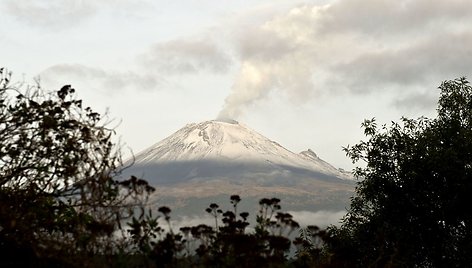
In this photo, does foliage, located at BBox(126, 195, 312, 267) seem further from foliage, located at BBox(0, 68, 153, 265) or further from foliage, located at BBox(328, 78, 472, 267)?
foliage, located at BBox(328, 78, 472, 267)

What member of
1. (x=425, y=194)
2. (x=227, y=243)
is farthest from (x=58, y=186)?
(x=425, y=194)

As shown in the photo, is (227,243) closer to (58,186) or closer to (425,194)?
(58,186)

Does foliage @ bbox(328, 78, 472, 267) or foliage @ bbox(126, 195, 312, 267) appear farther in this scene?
foliage @ bbox(328, 78, 472, 267)

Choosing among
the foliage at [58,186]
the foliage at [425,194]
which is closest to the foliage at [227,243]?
the foliage at [58,186]

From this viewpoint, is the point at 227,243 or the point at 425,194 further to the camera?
the point at 425,194

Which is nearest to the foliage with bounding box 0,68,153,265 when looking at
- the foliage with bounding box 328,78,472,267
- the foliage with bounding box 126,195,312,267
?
the foliage with bounding box 126,195,312,267

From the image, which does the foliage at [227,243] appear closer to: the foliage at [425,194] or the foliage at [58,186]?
the foliage at [58,186]

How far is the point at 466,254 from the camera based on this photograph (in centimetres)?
2469

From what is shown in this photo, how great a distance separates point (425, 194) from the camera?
1000 inches

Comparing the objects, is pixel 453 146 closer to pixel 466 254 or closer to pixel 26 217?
pixel 466 254

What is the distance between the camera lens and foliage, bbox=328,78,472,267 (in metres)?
24.8

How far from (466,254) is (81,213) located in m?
18.7

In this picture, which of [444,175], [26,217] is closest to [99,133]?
[26,217]

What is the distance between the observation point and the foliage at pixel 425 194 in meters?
24.8
